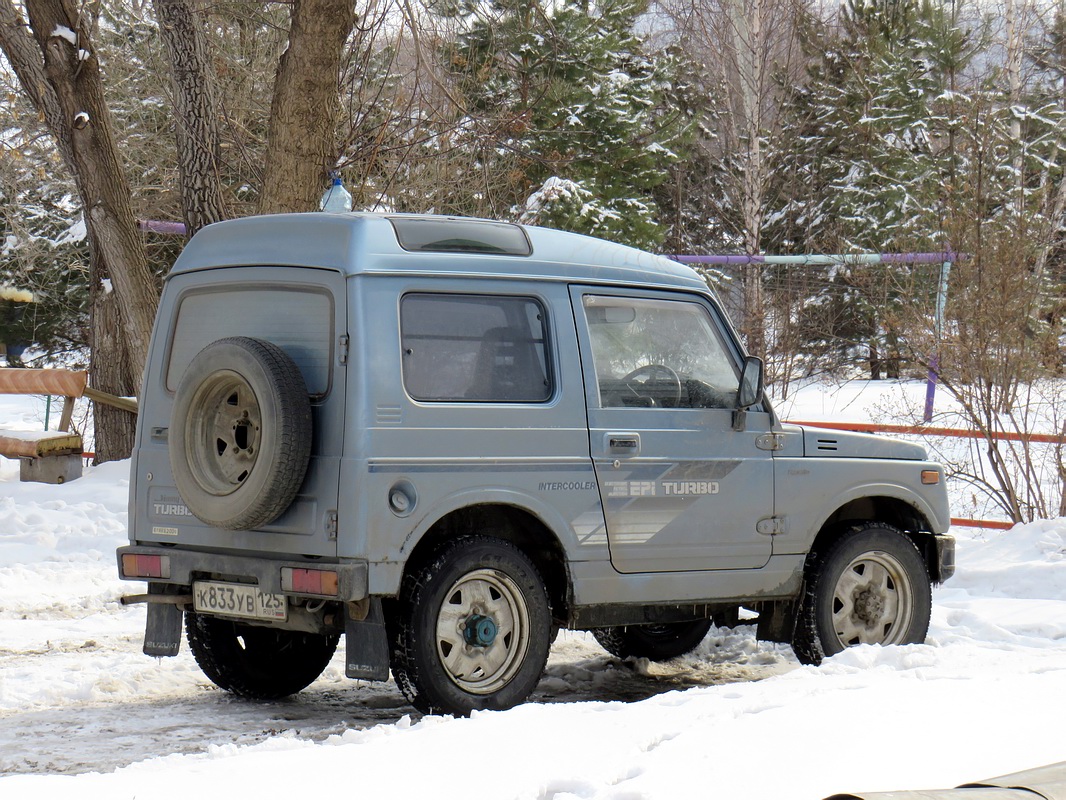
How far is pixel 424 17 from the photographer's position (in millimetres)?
10820

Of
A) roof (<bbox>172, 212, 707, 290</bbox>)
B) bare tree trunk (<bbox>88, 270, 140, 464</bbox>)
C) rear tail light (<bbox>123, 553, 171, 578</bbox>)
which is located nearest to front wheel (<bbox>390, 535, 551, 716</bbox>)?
rear tail light (<bbox>123, 553, 171, 578</bbox>)

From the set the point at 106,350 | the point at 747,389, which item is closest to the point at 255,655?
the point at 747,389

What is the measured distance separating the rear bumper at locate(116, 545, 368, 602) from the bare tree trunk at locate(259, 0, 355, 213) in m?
5.18

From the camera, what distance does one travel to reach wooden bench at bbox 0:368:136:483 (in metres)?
13.4

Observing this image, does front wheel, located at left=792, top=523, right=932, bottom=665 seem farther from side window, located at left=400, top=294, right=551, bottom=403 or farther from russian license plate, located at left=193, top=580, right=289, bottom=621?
russian license plate, located at left=193, top=580, right=289, bottom=621

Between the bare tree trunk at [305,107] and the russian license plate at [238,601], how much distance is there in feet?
17.8

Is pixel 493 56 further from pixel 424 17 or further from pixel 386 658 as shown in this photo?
pixel 386 658

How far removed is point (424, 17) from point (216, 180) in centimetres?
227

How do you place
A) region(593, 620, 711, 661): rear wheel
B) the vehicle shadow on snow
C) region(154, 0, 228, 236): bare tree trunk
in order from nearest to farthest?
the vehicle shadow on snow
region(593, 620, 711, 661): rear wheel
region(154, 0, 228, 236): bare tree trunk

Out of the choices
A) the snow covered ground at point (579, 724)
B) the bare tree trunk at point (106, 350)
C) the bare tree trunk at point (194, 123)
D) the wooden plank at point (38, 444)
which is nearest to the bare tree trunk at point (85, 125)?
the wooden plank at point (38, 444)

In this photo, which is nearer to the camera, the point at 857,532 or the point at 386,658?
the point at 386,658

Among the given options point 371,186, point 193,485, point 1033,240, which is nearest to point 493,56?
point 371,186

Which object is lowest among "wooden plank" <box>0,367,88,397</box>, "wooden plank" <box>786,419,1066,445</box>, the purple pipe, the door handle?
"wooden plank" <box>786,419,1066,445</box>

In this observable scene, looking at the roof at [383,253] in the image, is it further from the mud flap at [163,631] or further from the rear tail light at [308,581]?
the mud flap at [163,631]
